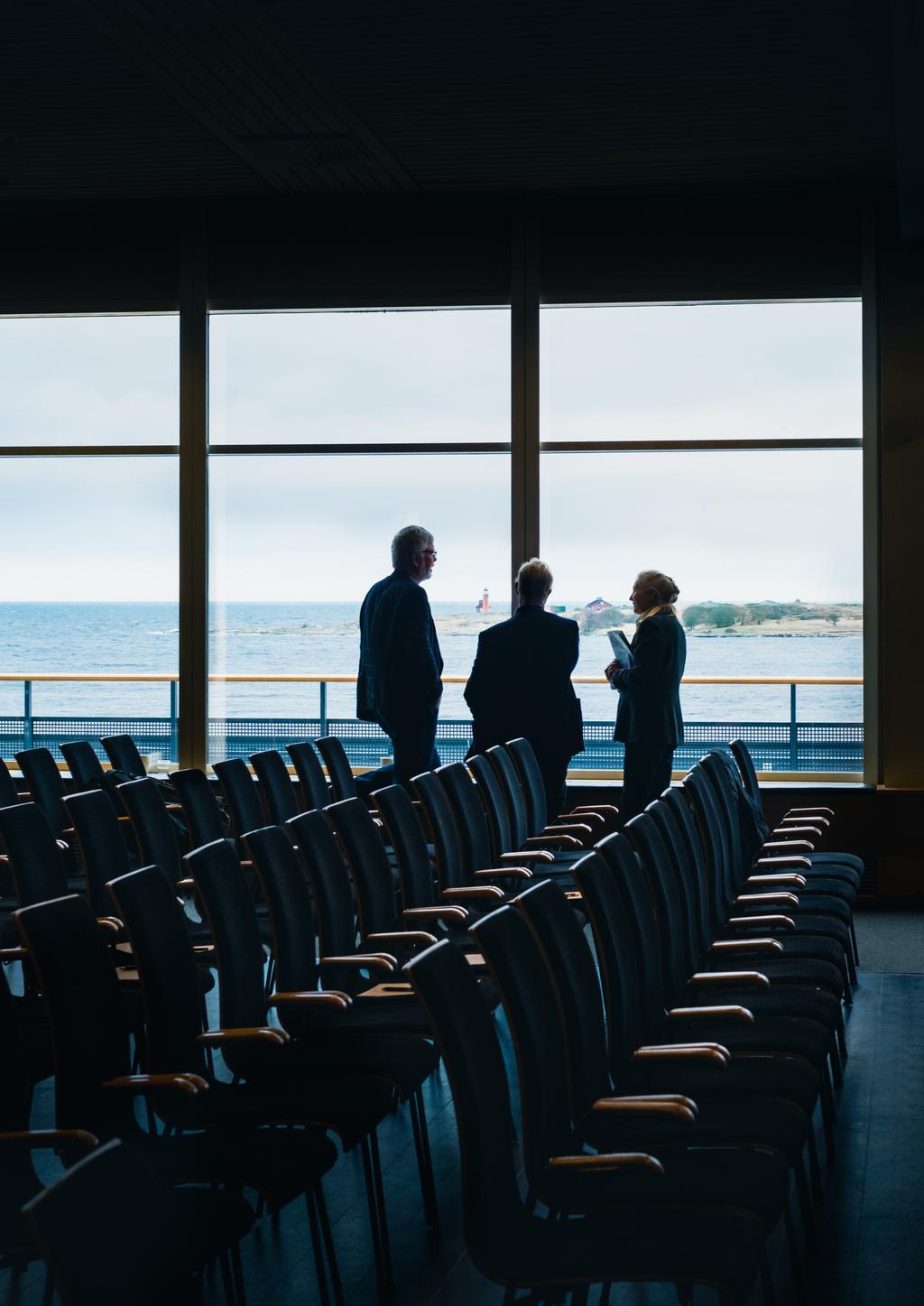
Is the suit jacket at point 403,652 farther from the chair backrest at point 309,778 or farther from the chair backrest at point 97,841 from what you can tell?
the chair backrest at point 97,841

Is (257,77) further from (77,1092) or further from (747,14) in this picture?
(77,1092)

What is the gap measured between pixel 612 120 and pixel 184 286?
294 centimetres

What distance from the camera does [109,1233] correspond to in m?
1.42

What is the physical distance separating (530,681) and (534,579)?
1.65ft

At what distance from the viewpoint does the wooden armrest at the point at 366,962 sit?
3666 mm

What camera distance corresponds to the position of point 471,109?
6895 mm

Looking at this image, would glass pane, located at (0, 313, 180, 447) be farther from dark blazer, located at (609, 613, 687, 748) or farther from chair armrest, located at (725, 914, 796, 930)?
chair armrest, located at (725, 914, 796, 930)

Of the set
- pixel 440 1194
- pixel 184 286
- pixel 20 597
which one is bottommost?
pixel 440 1194

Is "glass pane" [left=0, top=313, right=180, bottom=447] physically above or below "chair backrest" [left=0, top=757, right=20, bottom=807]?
above

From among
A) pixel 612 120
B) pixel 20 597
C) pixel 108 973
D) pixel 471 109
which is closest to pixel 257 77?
pixel 471 109

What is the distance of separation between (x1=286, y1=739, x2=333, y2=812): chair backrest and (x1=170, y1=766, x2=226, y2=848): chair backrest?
778mm

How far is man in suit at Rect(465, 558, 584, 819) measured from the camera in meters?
6.77

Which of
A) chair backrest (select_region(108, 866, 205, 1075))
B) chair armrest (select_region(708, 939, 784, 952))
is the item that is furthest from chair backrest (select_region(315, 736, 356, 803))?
chair backrest (select_region(108, 866, 205, 1075))

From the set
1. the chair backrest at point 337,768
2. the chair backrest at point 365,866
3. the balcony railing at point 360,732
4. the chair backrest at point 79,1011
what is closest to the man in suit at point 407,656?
the chair backrest at point 337,768
